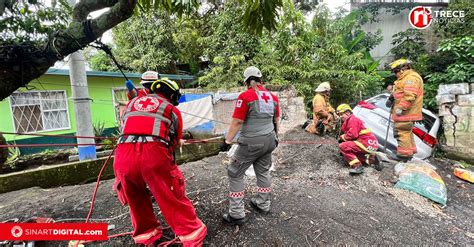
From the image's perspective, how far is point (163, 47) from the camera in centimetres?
1127

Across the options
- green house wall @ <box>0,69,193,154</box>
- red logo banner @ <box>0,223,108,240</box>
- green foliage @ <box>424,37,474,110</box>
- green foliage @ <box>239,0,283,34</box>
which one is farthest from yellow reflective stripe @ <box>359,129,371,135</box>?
green house wall @ <box>0,69,193,154</box>

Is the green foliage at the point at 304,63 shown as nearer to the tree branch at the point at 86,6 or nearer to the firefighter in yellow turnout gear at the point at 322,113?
the firefighter in yellow turnout gear at the point at 322,113

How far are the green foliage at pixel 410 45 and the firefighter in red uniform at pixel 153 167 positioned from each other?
926 centimetres

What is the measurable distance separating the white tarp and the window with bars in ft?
12.0

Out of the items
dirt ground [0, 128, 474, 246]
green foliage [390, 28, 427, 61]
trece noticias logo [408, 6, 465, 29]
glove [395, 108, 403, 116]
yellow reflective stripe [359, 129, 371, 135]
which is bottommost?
dirt ground [0, 128, 474, 246]

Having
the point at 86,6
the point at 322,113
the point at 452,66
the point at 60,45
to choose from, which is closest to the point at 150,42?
the point at 322,113

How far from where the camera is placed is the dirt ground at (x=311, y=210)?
2736 millimetres

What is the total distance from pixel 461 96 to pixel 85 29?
25.5 ft

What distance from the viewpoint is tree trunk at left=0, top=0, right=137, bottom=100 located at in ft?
7.30

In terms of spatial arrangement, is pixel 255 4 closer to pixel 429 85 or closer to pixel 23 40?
pixel 23 40

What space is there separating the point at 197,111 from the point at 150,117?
5.57 meters

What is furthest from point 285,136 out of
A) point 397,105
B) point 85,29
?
point 85,29

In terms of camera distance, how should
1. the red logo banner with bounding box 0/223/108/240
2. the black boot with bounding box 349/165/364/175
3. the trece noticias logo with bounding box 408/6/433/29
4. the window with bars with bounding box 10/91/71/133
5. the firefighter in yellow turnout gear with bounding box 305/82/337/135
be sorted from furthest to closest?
the trece noticias logo with bounding box 408/6/433/29, the window with bars with bounding box 10/91/71/133, the firefighter in yellow turnout gear with bounding box 305/82/337/135, the black boot with bounding box 349/165/364/175, the red logo banner with bounding box 0/223/108/240

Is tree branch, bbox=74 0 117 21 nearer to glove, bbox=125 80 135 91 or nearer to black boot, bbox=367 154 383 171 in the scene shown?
glove, bbox=125 80 135 91
